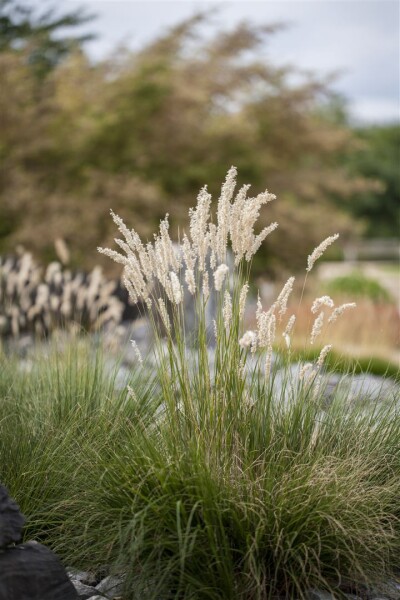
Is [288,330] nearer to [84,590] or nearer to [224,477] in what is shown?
[224,477]

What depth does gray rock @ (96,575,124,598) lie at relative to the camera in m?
3.11

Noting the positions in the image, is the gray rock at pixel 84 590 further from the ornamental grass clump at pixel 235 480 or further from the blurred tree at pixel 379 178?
the blurred tree at pixel 379 178

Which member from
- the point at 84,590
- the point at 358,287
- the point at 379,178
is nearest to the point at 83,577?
the point at 84,590

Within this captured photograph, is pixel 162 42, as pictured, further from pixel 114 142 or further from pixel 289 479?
pixel 289 479

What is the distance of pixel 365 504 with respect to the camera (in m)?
3.20

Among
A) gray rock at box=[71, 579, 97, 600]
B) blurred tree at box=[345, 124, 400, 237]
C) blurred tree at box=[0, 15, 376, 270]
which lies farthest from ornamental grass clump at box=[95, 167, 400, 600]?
blurred tree at box=[345, 124, 400, 237]

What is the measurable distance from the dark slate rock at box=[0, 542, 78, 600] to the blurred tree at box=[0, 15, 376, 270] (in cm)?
879

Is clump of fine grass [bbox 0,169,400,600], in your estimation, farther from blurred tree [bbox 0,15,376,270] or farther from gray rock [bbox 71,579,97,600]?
blurred tree [bbox 0,15,376,270]

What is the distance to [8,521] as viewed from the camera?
2.94m

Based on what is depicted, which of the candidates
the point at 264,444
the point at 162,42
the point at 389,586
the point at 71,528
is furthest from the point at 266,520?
the point at 162,42

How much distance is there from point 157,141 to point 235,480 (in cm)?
1218

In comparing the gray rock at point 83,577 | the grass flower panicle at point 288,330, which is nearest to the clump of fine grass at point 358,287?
the grass flower panicle at point 288,330

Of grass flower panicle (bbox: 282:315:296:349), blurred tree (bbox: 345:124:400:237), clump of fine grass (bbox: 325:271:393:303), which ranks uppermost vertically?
grass flower panicle (bbox: 282:315:296:349)

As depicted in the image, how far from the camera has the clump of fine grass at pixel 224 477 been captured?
9.64 ft
